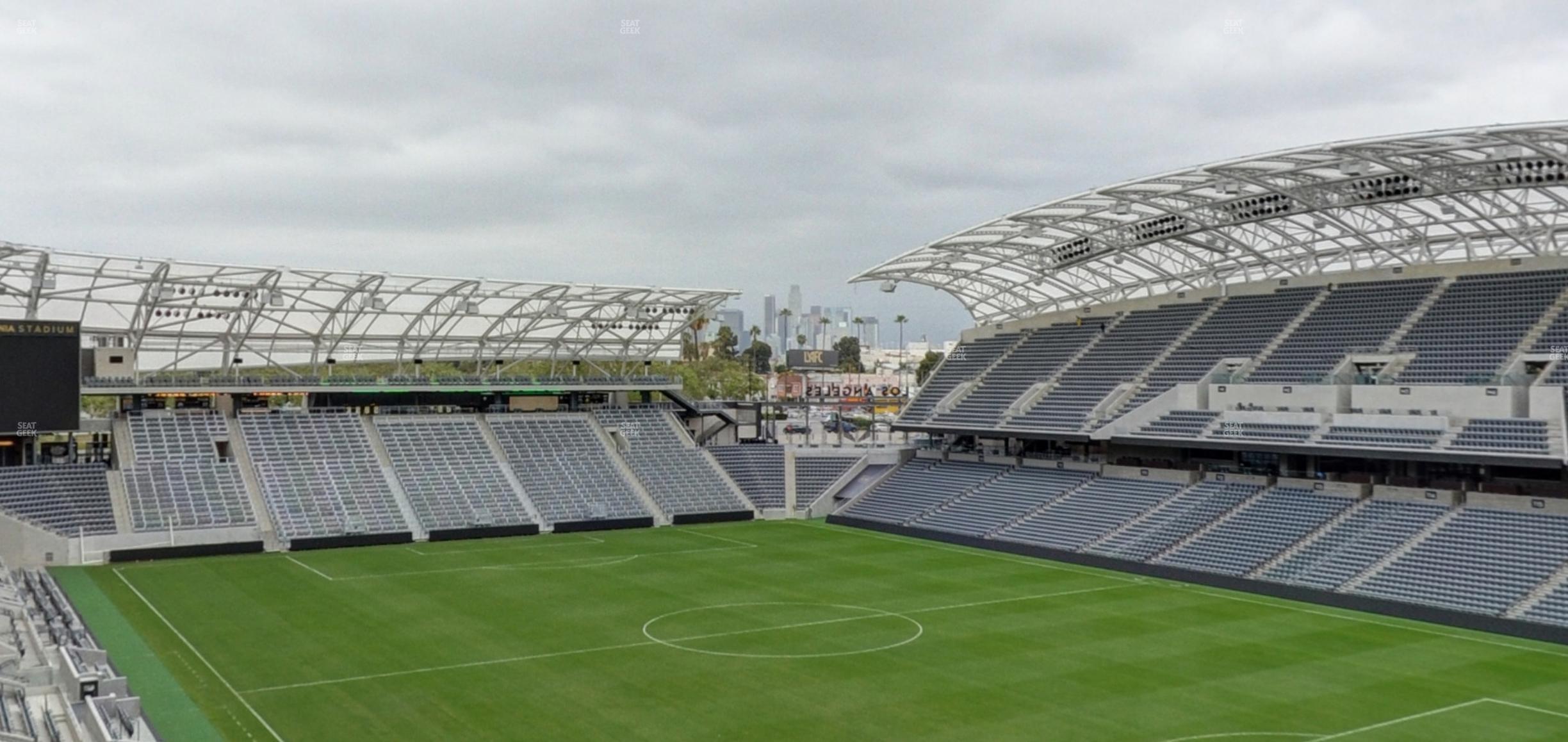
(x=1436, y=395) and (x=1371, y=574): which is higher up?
(x=1436, y=395)

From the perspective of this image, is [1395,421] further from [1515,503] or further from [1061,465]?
[1061,465]

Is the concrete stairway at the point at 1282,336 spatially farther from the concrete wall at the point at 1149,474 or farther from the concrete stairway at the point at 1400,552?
the concrete stairway at the point at 1400,552

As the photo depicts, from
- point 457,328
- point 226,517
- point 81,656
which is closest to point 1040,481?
point 457,328

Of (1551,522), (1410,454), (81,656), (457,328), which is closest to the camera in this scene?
(81,656)

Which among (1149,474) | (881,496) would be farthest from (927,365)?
(1149,474)

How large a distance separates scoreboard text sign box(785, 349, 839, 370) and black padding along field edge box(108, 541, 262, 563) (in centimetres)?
3388

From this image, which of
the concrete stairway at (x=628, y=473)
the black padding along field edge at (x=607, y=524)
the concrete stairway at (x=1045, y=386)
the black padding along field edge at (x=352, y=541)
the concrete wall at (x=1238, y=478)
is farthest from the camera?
the concrete stairway at (x=628, y=473)

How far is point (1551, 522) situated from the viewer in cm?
3297

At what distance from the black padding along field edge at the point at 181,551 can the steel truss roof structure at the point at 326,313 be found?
9.14m

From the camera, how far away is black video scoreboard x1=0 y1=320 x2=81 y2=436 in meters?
40.4

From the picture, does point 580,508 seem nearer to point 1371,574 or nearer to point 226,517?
point 226,517

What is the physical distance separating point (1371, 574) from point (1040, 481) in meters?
16.9

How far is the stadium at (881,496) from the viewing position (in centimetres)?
2416

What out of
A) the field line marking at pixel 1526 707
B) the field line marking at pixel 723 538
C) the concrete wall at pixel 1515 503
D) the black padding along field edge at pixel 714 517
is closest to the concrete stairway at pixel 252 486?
the field line marking at pixel 723 538
